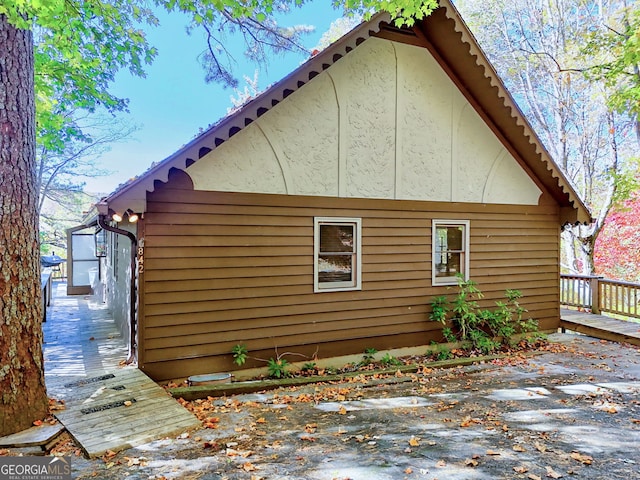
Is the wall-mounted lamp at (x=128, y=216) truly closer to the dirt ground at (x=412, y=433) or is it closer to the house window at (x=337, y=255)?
the dirt ground at (x=412, y=433)

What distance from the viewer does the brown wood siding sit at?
5898 mm

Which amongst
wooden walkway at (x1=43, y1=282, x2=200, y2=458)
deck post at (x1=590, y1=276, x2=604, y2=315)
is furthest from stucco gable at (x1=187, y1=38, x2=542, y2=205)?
deck post at (x1=590, y1=276, x2=604, y2=315)

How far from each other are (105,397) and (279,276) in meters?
3.03

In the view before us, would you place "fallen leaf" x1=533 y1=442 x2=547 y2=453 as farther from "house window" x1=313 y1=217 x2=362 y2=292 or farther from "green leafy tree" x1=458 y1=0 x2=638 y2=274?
"green leafy tree" x1=458 y1=0 x2=638 y2=274

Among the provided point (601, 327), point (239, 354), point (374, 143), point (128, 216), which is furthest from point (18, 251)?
point (601, 327)

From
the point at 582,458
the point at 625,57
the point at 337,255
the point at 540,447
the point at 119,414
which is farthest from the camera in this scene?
the point at 625,57

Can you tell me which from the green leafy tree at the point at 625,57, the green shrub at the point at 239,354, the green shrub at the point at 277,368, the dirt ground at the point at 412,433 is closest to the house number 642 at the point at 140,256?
the green shrub at the point at 239,354

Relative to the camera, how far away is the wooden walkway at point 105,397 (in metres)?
3.98

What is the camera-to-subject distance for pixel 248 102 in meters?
5.83

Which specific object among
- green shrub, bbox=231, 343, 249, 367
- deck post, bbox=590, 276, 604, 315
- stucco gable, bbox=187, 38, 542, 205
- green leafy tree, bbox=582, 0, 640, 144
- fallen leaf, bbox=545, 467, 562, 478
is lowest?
fallen leaf, bbox=545, 467, 562, 478

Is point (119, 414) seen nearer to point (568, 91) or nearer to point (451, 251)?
point (451, 251)

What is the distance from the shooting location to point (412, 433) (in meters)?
4.41

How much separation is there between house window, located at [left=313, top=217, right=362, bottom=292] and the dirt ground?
5.79 ft

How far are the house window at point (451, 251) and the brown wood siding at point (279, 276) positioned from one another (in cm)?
18
